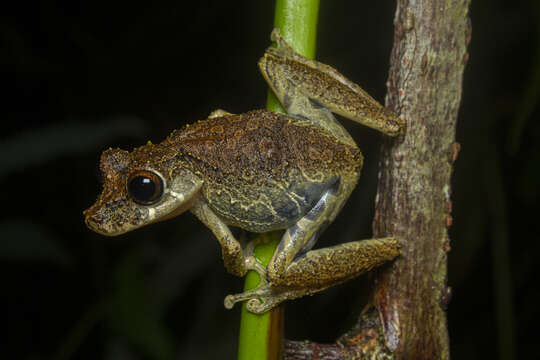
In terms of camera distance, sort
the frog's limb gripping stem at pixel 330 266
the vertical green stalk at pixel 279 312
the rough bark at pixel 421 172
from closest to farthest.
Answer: the vertical green stalk at pixel 279 312
the rough bark at pixel 421 172
the frog's limb gripping stem at pixel 330 266

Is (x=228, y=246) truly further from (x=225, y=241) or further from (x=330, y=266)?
(x=330, y=266)

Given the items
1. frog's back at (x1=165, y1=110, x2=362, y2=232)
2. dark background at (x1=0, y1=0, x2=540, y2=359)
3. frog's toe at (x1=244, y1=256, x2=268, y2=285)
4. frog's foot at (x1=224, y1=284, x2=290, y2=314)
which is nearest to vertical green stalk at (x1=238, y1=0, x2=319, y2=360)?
frog's foot at (x1=224, y1=284, x2=290, y2=314)

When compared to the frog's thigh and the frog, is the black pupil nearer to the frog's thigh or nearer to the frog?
the frog

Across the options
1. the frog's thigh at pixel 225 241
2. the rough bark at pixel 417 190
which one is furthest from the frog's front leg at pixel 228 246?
the rough bark at pixel 417 190

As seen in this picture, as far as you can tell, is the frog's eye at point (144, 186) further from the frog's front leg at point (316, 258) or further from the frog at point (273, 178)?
the frog's front leg at point (316, 258)

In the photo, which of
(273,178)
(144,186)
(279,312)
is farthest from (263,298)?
(144,186)

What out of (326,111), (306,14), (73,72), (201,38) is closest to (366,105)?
(326,111)
